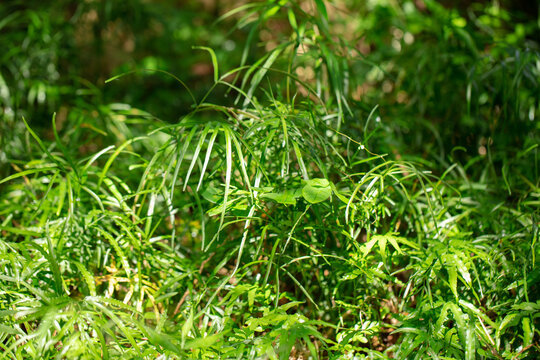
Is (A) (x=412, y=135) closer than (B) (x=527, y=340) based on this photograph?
No

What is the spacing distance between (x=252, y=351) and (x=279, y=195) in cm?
30

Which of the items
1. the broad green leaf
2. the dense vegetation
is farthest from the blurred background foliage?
the broad green leaf

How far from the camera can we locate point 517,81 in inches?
55.5

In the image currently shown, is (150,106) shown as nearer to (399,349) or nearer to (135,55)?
(135,55)

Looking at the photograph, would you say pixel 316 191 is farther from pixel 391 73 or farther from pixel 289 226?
pixel 391 73

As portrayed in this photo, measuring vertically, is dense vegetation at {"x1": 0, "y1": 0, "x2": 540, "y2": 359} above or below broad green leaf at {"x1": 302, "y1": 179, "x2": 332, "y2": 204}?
below

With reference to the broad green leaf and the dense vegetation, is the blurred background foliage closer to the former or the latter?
the dense vegetation

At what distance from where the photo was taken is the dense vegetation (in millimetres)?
886

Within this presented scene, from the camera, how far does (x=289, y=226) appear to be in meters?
1.02

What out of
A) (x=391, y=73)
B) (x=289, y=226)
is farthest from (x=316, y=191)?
(x=391, y=73)

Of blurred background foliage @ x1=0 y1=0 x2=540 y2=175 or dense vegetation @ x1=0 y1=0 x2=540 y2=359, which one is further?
blurred background foliage @ x1=0 y1=0 x2=540 y2=175

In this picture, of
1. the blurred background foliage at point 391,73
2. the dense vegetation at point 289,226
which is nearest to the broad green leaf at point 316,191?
the dense vegetation at point 289,226

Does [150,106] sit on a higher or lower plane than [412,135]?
lower

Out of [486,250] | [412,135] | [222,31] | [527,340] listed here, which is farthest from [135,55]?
[527,340]
